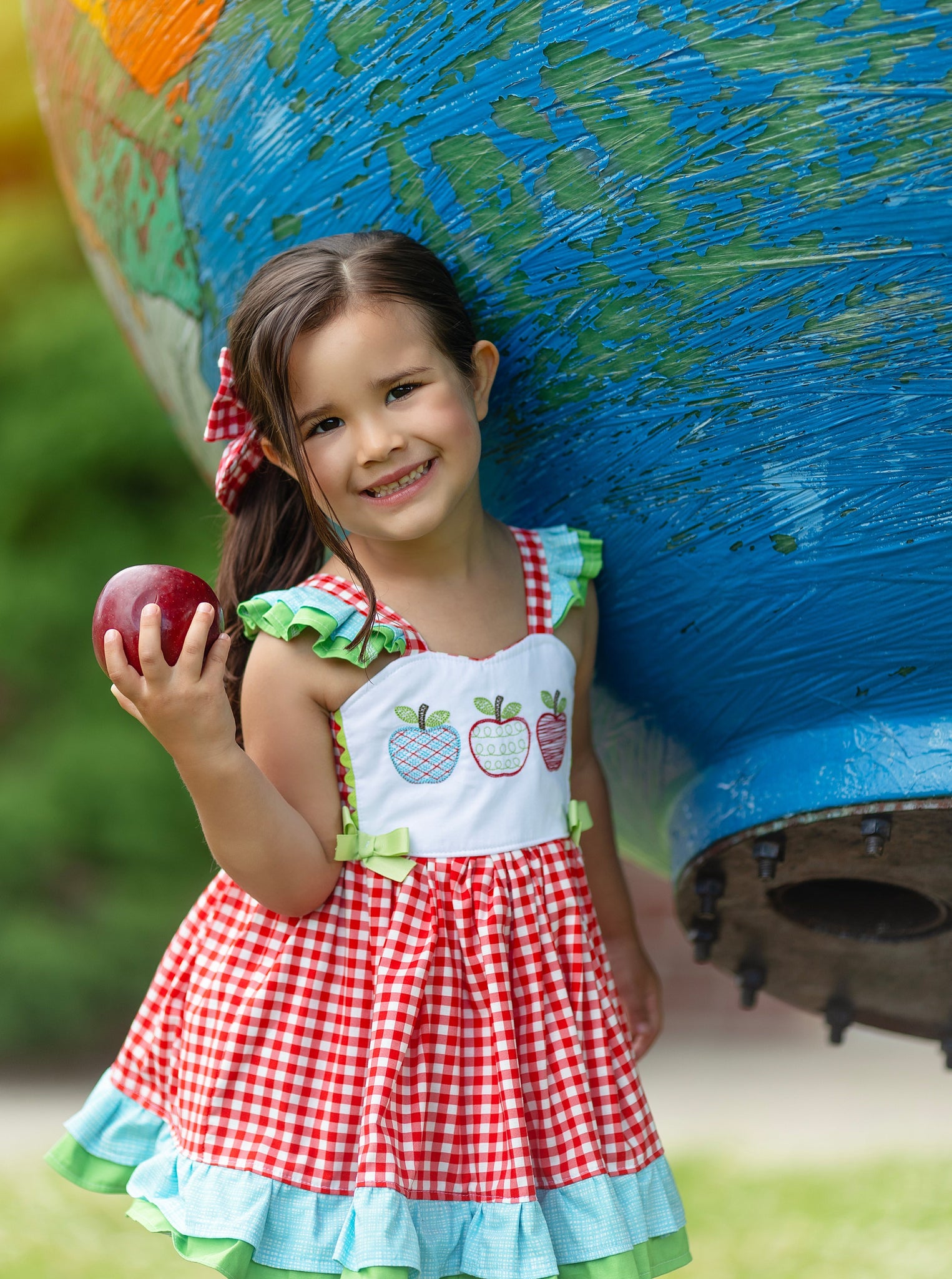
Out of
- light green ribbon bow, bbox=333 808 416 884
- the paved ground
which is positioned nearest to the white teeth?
light green ribbon bow, bbox=333 808 416 884

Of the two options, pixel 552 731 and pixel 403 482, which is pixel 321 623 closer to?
pixel 403 482

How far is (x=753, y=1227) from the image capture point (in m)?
3.09

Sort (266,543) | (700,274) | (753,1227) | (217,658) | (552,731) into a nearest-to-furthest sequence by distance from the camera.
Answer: (700,274)
(217,658)
(552,731)
(266,543)
(753,1227)

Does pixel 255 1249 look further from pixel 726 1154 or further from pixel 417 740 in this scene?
pixel 726 1154

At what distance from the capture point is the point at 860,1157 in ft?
12.0

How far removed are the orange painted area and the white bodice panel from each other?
2.07ft

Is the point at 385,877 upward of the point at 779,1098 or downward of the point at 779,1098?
upward

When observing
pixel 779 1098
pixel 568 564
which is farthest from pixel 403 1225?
pixel 779 1098

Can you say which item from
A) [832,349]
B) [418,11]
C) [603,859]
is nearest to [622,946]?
[603,859]

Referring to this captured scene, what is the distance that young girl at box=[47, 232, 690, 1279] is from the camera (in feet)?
4.35

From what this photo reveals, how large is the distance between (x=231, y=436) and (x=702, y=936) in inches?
32.4

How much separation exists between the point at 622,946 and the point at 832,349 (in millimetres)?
901

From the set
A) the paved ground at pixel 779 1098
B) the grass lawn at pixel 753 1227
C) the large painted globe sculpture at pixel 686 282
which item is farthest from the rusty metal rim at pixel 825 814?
the paved ground at pixel 779 1098

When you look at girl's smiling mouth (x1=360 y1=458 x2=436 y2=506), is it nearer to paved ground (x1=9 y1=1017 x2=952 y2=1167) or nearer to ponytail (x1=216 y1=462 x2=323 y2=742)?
ponytail (x1=216 y1=462 x2=323 y2=742)
